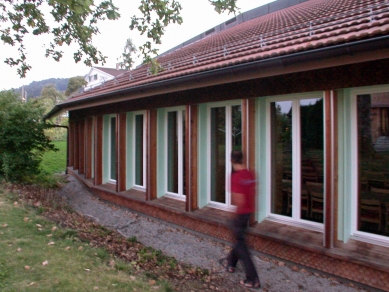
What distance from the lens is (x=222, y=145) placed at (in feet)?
22.6

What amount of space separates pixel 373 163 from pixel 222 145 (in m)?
3.00

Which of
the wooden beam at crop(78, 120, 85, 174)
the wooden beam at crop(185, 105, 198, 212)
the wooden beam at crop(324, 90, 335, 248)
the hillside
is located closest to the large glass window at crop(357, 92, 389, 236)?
the wooden beam at crop(324, 90, 335, 248)

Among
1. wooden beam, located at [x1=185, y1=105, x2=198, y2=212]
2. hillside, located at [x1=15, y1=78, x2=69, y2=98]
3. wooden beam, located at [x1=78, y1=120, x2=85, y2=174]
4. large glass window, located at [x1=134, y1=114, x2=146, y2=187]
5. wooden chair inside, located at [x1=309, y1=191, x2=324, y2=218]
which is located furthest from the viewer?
hillside, located at [x1=15, y1=78, x2=69, y2=98]

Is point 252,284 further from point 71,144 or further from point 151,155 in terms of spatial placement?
point 71,144

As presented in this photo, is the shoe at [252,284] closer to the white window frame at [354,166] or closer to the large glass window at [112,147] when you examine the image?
the white window frame at [354,166]

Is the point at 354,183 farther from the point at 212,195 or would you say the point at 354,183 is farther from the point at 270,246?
the point at 212,195

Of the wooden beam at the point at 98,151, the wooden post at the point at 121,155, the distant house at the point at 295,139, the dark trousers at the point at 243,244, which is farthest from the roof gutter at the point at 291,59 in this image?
the wooden beam at the point at 98,151

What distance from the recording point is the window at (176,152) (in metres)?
7.95

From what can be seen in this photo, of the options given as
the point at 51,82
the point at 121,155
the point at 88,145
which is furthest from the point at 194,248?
the point at 51,82

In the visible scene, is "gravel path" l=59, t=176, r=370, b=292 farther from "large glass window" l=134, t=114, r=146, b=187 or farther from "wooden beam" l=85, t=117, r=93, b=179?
"wooden beam" l=85, t=117, r=93, b=179

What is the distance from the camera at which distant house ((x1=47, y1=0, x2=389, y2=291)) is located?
438cm

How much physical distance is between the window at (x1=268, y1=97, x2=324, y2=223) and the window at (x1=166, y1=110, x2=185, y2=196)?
8.84ft

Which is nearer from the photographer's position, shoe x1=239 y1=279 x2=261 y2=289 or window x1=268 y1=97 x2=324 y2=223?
shoe x1=239 y1=279 x2=261 y2=289

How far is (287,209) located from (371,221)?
136cm
